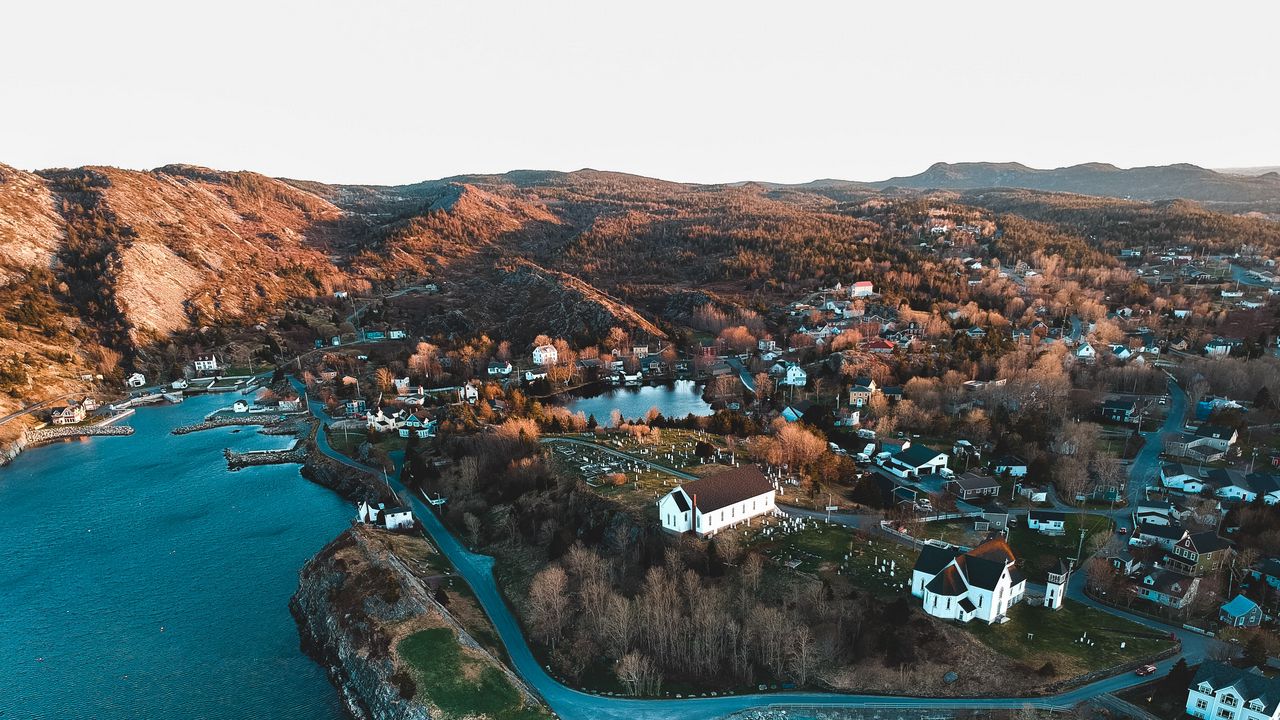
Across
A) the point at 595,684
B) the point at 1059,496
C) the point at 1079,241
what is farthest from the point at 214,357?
the point at 1079,241

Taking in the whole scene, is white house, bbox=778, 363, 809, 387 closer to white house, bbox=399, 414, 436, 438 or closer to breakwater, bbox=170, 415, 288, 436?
white house, bbox=399, 414, 436, 438

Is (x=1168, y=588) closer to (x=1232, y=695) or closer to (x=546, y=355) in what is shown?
(x=1232, y=695)

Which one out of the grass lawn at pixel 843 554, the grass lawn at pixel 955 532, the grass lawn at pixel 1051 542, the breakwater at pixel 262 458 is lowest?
the breakwater at pixel 262 458

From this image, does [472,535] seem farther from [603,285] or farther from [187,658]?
[603,285]

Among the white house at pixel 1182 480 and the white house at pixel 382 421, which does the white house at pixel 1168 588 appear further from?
the white house at pixel 382 421

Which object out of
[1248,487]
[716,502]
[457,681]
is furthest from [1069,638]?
[457,681]

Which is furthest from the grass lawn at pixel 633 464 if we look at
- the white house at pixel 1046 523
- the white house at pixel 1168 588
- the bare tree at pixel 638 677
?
the white house at pixel 1168 588
